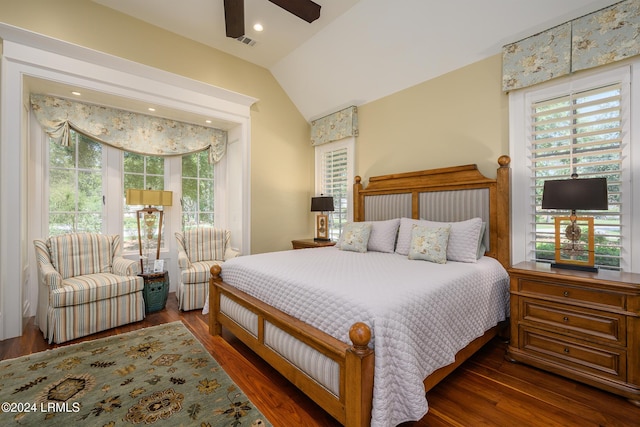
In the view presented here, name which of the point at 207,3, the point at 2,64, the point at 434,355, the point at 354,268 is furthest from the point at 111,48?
the point at 434,355

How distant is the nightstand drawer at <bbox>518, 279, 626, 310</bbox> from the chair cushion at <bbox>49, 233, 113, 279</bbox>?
13.1 ft

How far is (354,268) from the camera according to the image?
2221 millimetres

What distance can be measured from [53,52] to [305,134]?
10.3 feet

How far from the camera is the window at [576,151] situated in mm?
2164

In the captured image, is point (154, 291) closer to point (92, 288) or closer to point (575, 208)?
point (92, 288)

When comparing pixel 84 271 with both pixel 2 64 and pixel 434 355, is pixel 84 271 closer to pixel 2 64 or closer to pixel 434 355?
pixel 2 64

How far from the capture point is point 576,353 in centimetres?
193

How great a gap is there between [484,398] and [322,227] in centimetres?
294

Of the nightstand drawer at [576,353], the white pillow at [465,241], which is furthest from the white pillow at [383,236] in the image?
the nightstand drawer at [576,353]

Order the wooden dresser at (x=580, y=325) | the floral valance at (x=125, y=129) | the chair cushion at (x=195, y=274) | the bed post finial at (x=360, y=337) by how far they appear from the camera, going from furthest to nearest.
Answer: the chair cushion at (x=195, y=274)
the floral valance at (x=125, y=129)
the wooden dresser at (x=580, y=325)
the bed post finial at (x=360, y=337)

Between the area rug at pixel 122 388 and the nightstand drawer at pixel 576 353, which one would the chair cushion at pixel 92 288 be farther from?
the nightstand drawer at pixel 576 353

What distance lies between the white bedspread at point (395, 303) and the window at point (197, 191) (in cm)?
186

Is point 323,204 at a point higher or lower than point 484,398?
higher

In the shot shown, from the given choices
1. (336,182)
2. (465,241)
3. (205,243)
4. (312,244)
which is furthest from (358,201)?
(205,243)
